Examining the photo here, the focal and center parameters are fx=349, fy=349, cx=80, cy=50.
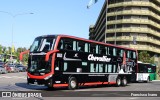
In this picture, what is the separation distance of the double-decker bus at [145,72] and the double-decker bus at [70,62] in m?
10.2

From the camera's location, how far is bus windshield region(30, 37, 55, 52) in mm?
22609

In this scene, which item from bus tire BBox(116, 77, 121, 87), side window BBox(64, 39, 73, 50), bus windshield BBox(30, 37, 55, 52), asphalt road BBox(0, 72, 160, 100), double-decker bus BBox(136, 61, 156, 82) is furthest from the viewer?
double-decker bus BBox(136, 61, 156, 82)

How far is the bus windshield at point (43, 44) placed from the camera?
2261 cm

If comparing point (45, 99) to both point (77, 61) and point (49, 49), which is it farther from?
point (77, 61)

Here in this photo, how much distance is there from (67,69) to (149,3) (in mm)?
74561

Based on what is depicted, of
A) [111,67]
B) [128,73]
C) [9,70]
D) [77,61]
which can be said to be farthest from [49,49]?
[9,70]

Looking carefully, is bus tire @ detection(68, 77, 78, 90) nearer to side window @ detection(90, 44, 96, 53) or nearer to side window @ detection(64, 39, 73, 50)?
side window @ detection(64, 39, 73, 50)

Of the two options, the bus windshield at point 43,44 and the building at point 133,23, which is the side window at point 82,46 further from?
the building at point 133,23

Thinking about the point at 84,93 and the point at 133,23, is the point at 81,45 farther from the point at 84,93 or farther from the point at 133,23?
the point at 133,23

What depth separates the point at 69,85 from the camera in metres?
24.0

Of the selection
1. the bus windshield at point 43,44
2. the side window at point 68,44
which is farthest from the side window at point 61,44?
the bus windshield at point 43,44

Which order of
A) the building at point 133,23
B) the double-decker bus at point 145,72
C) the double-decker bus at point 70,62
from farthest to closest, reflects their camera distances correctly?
1. the building at point 133,23
2. the double-decker bus at point 145,72
3. the double-decker bus at point 70,62

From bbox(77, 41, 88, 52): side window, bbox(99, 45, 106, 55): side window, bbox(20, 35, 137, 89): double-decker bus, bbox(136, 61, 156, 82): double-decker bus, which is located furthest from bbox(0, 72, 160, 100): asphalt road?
bbox(136, 61, 156, 82): double-decker bus

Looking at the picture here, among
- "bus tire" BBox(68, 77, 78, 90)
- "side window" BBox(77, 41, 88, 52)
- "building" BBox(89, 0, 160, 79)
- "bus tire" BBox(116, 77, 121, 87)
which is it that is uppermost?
"building" BBox(89, 0, 160, 79)
